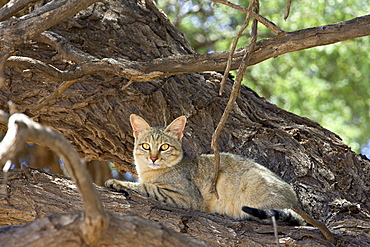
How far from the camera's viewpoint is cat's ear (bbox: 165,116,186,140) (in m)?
5.53

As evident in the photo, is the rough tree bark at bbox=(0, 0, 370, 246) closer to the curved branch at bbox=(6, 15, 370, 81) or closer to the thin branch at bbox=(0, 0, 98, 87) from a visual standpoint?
the curved branch at bbox=(6, 15, 370, 81)

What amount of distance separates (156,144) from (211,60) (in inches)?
58.2

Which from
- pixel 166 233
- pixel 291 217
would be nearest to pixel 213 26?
pixel 291 217

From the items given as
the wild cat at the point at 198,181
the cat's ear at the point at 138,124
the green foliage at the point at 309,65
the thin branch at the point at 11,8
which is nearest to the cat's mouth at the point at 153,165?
the wild cat at the point at 198,181

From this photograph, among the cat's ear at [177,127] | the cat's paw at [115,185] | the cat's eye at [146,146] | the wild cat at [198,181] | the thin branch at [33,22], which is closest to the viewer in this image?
the thin branch at [33,22]

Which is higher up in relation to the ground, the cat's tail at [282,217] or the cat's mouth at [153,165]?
the cat's mouth at [153,165]

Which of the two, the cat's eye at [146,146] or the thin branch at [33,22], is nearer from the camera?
the thin branch at [33,22]

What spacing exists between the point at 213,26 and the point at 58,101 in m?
5.44

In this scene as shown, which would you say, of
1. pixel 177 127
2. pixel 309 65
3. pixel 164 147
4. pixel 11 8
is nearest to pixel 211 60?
pixel 177 127

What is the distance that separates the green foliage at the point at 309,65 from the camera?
891cm

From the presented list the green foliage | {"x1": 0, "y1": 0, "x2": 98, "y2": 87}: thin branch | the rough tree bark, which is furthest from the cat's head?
the green foliage

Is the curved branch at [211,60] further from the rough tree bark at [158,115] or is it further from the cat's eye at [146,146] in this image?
the cat's eye at [146,146]

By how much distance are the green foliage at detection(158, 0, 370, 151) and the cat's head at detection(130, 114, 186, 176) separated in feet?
12.3

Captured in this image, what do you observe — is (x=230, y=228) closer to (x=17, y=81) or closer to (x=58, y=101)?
(x=58, y=101)
